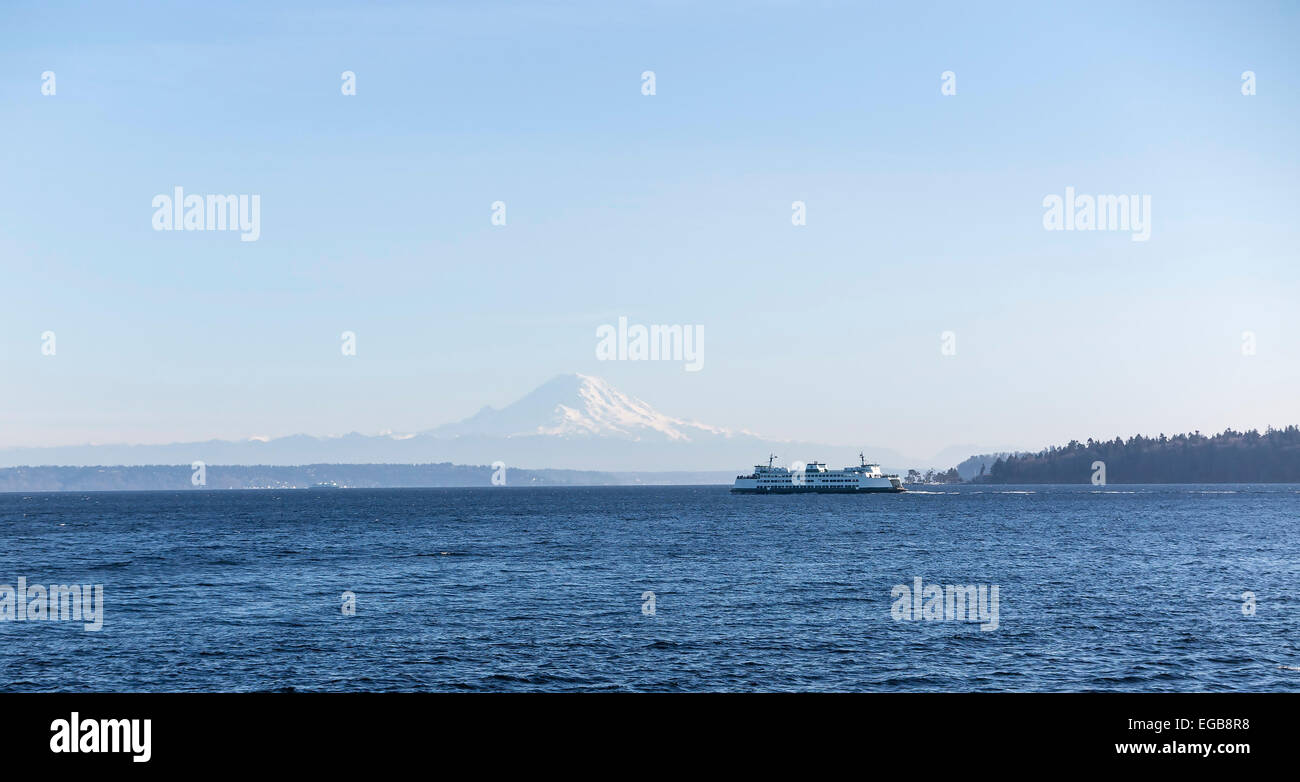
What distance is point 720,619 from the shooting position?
4850 centimetres

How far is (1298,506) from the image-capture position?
18688cm

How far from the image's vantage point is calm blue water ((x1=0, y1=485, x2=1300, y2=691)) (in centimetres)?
3578

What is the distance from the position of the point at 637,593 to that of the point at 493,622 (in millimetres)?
12856

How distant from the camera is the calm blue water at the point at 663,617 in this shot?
117 ft

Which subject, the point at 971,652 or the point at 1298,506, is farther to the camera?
the point at 1298,506

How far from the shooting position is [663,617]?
48.8m
